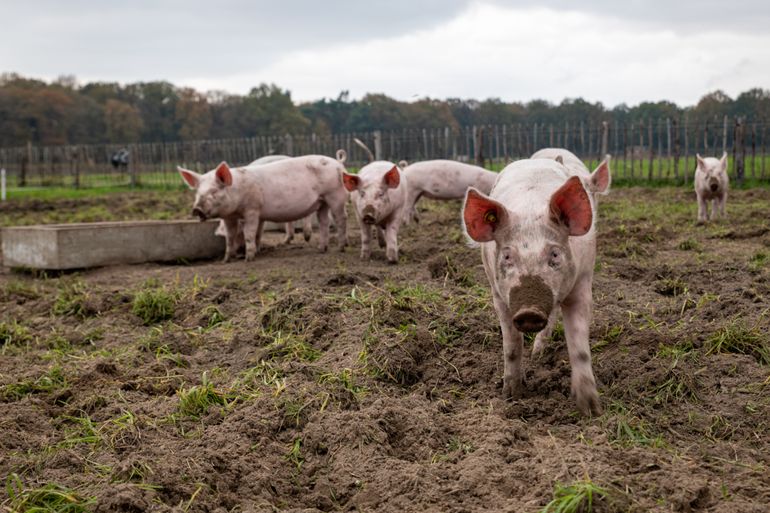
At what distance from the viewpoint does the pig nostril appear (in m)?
3.21

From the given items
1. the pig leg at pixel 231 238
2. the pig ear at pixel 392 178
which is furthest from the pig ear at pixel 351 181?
the pig leg at pixel 231 238

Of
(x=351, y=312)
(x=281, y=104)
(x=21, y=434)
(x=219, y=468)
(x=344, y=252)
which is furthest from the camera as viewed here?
(x=281, y=104)

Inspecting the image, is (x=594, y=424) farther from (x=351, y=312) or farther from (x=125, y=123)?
(x=125, y=123)

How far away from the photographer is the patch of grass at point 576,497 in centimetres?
261

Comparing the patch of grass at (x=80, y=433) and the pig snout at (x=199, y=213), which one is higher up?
the pig snout at (x=199, y=213)

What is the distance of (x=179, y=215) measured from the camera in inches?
543

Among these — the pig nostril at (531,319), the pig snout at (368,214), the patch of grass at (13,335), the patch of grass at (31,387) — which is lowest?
the patch of grass at (31,387)

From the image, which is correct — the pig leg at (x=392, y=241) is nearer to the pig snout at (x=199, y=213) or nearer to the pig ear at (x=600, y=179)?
the pig snout at (x=199, y=213)

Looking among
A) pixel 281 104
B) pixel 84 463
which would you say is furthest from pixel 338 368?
pixel 281 104

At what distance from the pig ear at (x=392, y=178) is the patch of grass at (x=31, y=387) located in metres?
4.38

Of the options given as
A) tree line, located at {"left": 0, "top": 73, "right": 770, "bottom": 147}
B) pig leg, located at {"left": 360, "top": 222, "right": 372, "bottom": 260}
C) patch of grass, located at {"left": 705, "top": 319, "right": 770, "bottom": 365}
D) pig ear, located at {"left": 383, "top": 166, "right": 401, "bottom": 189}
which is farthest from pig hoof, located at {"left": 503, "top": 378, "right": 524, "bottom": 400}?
tree line, located at {"left": 0, "top": 73, "right": 770, "bottom": 147}

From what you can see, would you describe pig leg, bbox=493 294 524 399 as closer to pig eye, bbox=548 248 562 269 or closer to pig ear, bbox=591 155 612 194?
pig eye, bbox=548 248 562 269

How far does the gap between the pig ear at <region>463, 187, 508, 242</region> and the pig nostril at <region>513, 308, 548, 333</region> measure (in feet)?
1.66

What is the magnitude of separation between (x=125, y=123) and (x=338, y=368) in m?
61.7
